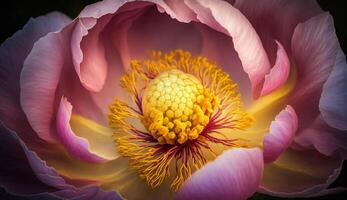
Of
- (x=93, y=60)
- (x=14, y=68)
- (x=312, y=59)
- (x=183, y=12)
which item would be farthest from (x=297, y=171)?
(x=14, y=68)

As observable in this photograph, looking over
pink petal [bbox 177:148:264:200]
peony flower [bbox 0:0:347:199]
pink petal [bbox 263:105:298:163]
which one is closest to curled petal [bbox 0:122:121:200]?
peony flower [bbox 0:0:347:199]

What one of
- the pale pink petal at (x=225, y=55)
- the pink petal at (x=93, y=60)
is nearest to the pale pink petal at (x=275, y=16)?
the pale pink petal at (x=225, y=55)

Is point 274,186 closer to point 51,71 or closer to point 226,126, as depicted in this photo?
point 226,126

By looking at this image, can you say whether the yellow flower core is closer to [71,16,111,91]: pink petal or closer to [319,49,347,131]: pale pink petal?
[71,16,111,91]: pink petal

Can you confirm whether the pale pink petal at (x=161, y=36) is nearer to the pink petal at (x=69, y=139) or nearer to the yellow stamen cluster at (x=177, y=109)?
the yellow stamen cluster at (x=177, y=109)

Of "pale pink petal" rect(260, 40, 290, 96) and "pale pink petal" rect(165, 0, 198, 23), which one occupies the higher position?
"pale pink petal" rect(165, 0, 198, 23)

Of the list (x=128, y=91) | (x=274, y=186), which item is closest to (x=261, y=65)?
(x=274, y=186)

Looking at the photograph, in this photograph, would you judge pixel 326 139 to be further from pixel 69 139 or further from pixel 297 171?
pixel 69 139
